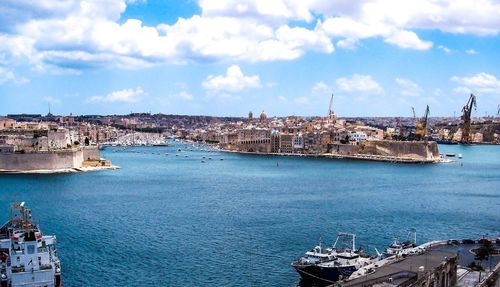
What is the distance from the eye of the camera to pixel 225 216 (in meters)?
25.7

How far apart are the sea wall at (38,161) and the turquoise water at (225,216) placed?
381 cm

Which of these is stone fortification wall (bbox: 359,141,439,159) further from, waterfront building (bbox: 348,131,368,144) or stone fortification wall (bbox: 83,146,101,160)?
stone fortification wall (bbox: 83,146,101,160)

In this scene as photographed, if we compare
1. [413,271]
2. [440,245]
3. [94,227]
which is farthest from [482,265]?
[94,227]

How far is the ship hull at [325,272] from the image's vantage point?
14891 mm

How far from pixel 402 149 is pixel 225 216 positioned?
4494 cm

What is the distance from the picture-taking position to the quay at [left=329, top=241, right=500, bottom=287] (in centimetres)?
1131

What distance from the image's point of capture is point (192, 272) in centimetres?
1647

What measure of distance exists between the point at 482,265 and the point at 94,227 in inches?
554

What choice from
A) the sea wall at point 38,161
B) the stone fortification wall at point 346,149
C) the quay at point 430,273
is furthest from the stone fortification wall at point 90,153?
the quay at point 430,273

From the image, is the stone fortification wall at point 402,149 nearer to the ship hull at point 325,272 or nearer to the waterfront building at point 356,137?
the waterfront building at point 356,137

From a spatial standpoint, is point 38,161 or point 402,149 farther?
point 402,149

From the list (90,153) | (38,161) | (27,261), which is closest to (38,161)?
(38,161)

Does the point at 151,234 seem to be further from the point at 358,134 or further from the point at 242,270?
the point at 358,134

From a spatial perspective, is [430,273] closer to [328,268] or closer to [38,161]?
[328,268]
